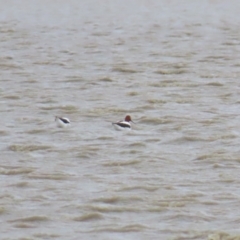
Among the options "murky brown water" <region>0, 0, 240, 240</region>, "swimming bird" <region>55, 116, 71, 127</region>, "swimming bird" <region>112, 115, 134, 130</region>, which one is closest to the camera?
"murky brown water" <region>0, 0, 240, 240</region>

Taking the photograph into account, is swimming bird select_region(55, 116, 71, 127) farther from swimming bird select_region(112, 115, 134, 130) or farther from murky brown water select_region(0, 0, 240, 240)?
swimming bird select_region(112, 115, 134, 130)

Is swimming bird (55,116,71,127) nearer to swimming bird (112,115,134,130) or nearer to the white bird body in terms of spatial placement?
the white bird body

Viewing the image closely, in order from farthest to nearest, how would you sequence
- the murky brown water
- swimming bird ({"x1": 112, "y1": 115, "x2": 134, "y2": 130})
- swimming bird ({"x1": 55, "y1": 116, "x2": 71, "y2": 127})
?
swimming bird ({"x1": 55, "y1": 116, "x2": 71, "y2": 127}), swimming bird ({"x1": 112, "y1": 115, "x2": 134, "y2": 130}), the murky brown water

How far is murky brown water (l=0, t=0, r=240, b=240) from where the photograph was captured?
8.70 m

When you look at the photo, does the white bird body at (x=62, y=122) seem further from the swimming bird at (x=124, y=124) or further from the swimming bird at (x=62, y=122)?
the swimming bird at (x=124, y=124)

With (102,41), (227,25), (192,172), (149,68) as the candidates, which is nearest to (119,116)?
(192,172)

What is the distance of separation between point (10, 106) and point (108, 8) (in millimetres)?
14924

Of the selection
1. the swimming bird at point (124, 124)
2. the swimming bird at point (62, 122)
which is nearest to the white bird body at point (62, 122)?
the swimming bird at point (62, 122)

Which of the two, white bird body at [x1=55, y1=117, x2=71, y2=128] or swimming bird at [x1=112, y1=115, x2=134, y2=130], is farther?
white bird body at [x1=55, y1=117, x2=71, y2=128]

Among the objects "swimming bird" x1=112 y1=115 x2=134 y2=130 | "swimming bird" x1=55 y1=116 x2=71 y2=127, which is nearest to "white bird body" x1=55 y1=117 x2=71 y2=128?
"swimming bird" x1=55 y1=116 x2=71 y2=127

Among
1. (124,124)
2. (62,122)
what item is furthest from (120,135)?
(62,122)

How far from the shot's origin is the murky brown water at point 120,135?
870cm

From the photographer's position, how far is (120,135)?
11805 millimetres

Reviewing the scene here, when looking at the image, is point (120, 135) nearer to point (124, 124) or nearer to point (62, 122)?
point (124, 124)
